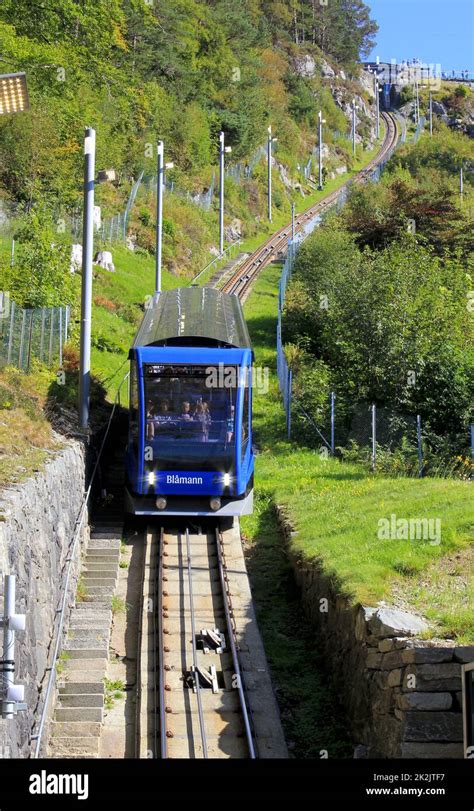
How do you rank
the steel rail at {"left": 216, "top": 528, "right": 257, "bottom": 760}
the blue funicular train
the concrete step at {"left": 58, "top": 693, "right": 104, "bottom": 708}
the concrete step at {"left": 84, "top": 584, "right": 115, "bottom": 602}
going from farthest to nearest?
1. the blue funicular train
2. the concrete step at {"left": 84, "top": 584, "right": 115, "bottom": 602}
3. the concrete step at {"left": 58, "top": 693, "right": 104, "bottom": 708}
4. the steel rail at {"left": 216, "top": 528, "right": 257, "bottom": 760}

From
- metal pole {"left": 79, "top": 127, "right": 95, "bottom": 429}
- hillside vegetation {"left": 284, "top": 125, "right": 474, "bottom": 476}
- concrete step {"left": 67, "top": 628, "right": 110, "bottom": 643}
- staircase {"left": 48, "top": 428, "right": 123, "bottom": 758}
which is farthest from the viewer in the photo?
hillside vegetation {"left": 284, "top": 125, "right": 474, "bottom": 476}

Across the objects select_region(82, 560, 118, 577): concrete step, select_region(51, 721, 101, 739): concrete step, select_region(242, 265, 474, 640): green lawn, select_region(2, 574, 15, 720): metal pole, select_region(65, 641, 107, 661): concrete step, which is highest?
select_region(2, 574, 15, 720): metal pole

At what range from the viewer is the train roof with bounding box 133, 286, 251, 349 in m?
21.8

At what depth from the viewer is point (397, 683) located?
42.2 feet

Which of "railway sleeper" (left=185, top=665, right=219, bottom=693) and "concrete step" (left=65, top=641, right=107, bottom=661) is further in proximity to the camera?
"concrete step" (left=65, top=641, right=107, bottom=661)

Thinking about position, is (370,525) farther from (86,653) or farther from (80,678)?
(80,678)

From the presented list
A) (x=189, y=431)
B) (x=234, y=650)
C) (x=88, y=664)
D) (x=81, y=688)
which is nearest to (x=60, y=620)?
(x=88, y=664)

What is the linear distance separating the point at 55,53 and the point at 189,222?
13226mm

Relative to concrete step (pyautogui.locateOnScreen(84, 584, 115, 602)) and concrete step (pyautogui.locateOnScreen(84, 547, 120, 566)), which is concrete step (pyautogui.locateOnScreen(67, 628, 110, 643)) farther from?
concrete step (pyautogui.locateOnScreen(84, 547, 120, 566))

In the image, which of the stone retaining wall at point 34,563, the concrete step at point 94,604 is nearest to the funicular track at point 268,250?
the concrete step at point 94,604

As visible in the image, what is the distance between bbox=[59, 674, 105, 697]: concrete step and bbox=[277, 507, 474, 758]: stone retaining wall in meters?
3.37

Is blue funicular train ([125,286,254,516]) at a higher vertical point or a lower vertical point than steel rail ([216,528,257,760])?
higher

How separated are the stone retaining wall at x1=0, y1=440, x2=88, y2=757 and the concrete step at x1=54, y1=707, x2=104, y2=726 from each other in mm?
722

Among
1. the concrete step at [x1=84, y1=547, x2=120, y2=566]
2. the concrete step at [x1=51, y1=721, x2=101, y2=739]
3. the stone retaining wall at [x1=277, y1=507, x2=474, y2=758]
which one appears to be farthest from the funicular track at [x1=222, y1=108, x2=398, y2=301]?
the concrete step at [x1=51, y1=721, x2=101, y2=739]
